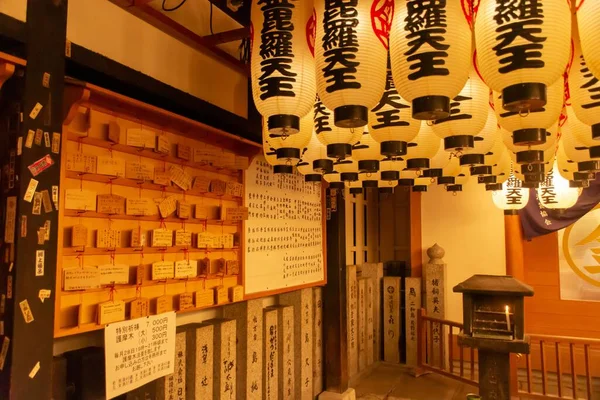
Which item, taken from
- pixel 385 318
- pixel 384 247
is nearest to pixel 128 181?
pixel 385 318

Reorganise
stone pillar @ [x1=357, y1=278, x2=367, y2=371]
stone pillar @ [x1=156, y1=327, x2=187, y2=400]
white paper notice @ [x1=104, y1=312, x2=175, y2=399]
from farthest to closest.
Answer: stone pillar @ [x1=357, y1=278, x2=367, y2=371], stone pillar @ [x1=156, y1=327, x2=187, y2=400], white paper notice @ [x1=104, y1=312, x2=175, y2=399]

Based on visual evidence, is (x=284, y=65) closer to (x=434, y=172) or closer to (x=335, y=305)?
(x=434, y=172)

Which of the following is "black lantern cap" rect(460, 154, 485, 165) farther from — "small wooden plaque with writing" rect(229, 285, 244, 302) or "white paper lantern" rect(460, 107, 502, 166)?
"small wooden plaque with writing" rect(229, 285, 244, 302)

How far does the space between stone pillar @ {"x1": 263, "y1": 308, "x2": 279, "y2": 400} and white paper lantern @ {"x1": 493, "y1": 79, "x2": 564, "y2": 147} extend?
2.78 meters

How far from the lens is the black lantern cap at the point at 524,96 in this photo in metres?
1.59

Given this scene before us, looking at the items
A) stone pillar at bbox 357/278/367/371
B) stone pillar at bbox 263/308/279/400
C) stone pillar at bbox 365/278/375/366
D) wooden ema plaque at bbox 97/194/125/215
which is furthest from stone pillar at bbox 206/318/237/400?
stone pillar at bbox 365/278/375/366

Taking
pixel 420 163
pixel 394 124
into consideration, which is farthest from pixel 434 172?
pixel 394 124

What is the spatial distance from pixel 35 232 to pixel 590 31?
2.38 meters

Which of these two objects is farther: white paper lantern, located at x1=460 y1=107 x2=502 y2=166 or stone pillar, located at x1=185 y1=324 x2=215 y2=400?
stone pillar, located at x1=185 y1=324 x2=215 y2=400

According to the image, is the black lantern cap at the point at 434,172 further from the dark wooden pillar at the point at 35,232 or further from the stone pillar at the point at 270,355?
the dark wooden pillar at the point at 35,232

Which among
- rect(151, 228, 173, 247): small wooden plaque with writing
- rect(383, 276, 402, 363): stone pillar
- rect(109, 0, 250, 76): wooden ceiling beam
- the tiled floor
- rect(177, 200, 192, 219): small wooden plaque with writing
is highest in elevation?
rect(109, 0, 250, 76): wooden ceiling beam

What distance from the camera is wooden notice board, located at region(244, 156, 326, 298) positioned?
13.1 feet

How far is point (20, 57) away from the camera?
84.4 inches

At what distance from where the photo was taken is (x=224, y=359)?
11.6ft
